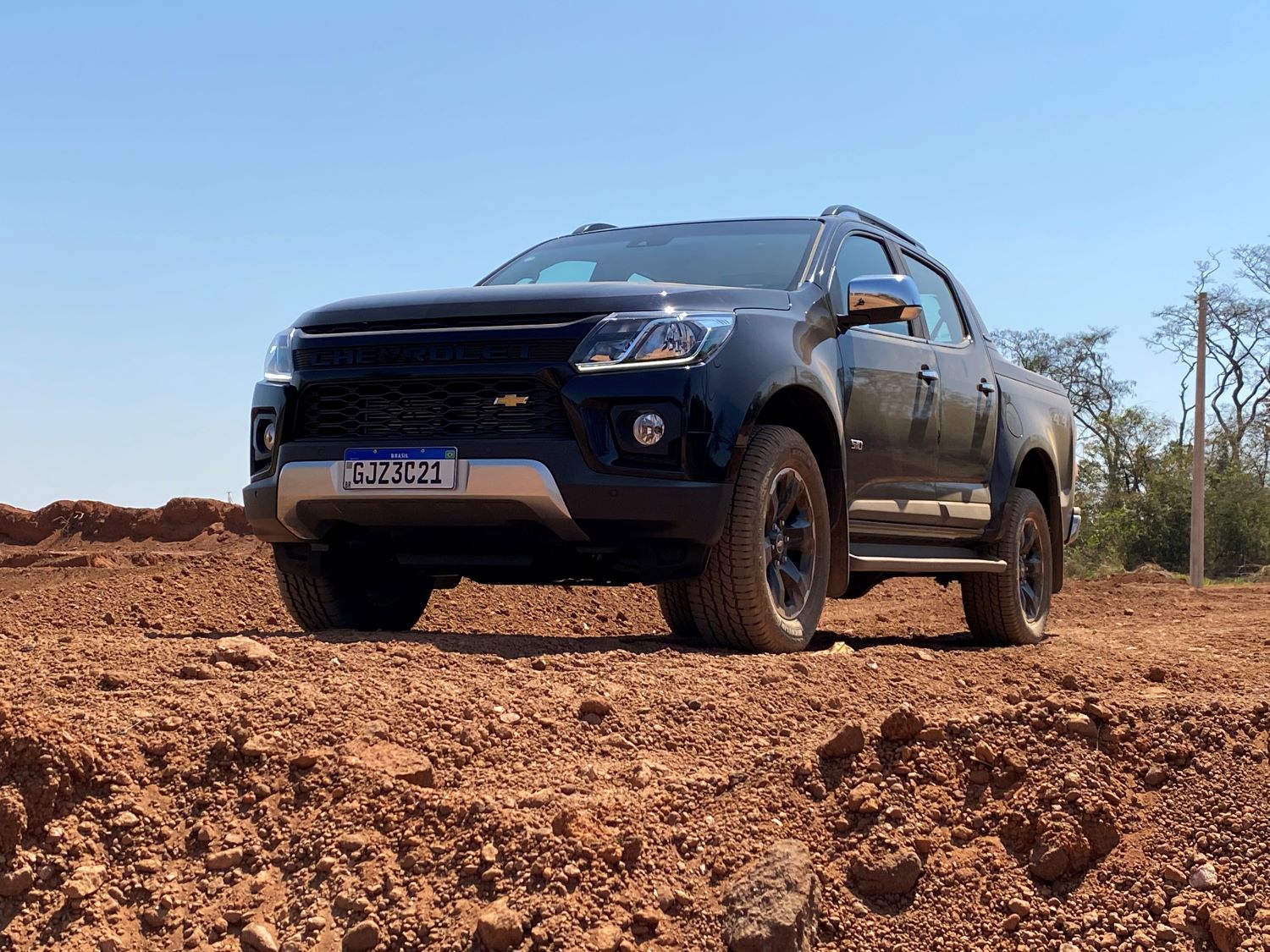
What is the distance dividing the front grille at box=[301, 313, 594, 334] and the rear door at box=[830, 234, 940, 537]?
1.39 metres

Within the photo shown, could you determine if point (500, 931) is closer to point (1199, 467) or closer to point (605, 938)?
point (605, 938)

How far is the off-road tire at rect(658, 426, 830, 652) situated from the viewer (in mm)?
5141

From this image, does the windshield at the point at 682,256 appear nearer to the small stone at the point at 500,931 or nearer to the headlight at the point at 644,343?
the headlight at the point at 644,343

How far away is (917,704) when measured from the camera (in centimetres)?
442

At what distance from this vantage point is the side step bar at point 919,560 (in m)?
6.02

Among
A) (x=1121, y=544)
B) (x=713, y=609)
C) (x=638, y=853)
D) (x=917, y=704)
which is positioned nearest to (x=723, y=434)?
(x=713, y=609)

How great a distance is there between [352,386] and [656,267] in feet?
5.20

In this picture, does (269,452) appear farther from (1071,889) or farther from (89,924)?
(1071,889)

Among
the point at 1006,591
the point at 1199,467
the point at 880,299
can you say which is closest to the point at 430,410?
the point at 880,299

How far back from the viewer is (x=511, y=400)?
5.14 meters

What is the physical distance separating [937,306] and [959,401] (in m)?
0.67

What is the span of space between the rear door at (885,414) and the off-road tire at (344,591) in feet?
6.24

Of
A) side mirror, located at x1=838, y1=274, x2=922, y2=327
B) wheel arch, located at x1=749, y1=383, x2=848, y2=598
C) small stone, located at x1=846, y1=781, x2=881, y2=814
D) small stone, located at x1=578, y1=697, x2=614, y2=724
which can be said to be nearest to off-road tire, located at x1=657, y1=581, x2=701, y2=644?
wheel arch, located at x1=749, y1=383, x2=848, y2=598

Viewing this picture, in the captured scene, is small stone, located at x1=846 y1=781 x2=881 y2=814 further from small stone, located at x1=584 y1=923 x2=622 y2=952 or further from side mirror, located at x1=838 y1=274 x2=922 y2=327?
side mirror, located at x1=838 y1=274 x2=922 y2=327
